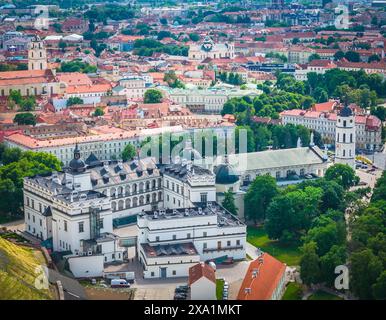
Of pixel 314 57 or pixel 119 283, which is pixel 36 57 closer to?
pixel 314 57

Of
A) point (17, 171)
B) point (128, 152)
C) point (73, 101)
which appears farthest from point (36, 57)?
point (17, 171)

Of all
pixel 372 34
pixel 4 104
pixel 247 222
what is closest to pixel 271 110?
pixel 4 104

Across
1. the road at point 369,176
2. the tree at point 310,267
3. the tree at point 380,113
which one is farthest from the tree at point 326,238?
the tree at point 380,113

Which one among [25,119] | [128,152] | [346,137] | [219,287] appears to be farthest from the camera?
[25,119]

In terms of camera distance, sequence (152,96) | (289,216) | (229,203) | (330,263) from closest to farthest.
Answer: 1. (330,263)
2. (289,216)
3. (229,203)
4. (152,96)

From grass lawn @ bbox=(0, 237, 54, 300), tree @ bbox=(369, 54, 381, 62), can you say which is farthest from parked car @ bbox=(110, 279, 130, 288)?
tree @ bbox=(369, 54, 381, 62)

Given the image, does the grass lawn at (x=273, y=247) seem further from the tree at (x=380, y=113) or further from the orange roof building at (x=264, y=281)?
the tree at (x=380, y=113)
